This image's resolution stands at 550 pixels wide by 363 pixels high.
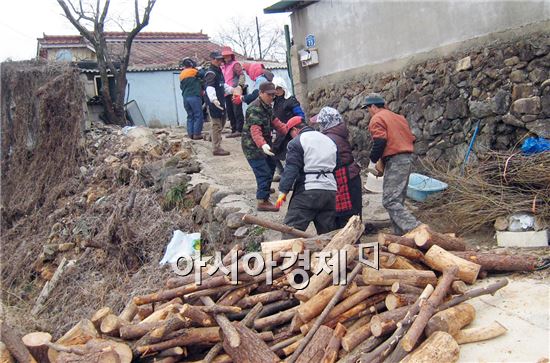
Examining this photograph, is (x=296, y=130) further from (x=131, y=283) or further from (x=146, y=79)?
(x=146, y=79)

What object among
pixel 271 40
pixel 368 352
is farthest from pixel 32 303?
pixel 271 40

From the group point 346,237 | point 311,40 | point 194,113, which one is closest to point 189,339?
point 346,237

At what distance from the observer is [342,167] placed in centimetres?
600

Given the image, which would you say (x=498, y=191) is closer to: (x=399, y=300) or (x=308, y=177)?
(x=308, y=177)

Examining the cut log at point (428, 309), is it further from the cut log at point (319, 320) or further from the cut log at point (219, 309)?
the cut log at point (219, 309)

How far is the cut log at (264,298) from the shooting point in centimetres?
432

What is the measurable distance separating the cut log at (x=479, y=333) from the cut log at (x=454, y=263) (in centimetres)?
65

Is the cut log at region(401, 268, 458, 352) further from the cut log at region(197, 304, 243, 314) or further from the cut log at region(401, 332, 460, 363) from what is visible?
the cut log at region(197, 304, 243, 314)

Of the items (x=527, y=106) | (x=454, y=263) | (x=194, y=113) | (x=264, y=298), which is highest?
(x=194, y=113)

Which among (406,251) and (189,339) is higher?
(406,251)

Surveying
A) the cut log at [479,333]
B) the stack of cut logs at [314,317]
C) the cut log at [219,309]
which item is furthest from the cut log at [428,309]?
the cut log at [219,309]

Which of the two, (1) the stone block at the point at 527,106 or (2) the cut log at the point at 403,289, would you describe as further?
(1) the stone block at the point at 527,106

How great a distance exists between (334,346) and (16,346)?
2.42 metres

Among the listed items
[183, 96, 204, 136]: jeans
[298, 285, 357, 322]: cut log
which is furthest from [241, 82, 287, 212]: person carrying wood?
[183, 96, 204, 136]: jeans
